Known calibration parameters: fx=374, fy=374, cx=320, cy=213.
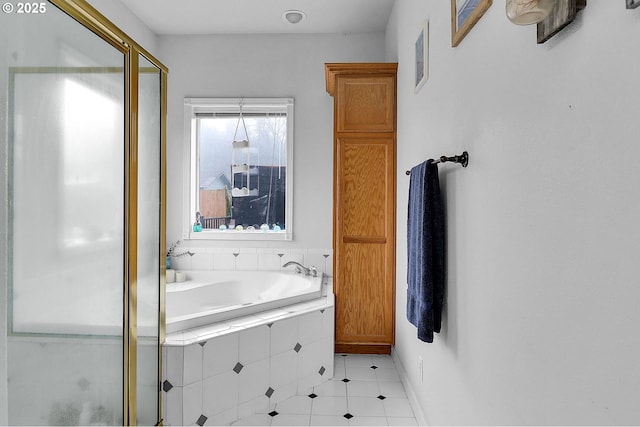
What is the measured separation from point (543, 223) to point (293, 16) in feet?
9.69

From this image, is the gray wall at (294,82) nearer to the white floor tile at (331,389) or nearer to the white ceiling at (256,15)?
the white ceiling at (256,15)

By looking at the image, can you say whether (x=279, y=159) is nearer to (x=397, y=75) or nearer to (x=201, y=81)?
(x=201, y=81)

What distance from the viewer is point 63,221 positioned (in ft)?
4.20

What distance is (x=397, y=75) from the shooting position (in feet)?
9.36

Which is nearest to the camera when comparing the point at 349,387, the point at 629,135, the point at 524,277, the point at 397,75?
the point at 629,135

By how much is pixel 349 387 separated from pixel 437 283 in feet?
4.11

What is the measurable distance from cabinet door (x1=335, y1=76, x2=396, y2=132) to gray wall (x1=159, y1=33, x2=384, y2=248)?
596 mm

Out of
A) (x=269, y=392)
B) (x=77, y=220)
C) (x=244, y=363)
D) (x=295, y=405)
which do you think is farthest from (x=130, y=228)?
(x=295, y=405)

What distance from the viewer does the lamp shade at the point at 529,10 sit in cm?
71

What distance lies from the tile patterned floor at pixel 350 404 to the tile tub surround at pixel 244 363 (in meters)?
0.07

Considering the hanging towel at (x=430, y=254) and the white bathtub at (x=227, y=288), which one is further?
the white bathtub at (x=227, y=288)

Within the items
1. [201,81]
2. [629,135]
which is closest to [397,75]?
[201,81]

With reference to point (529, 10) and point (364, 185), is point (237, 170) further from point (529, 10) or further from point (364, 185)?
point (529, 10)

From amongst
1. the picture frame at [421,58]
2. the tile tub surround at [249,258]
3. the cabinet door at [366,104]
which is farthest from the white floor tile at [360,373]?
the picture frame at [421,58]
